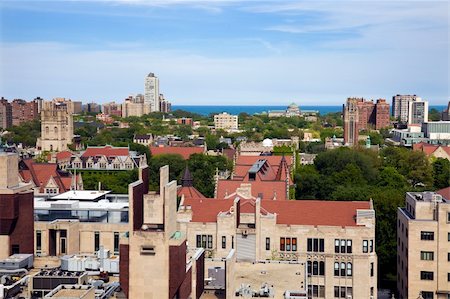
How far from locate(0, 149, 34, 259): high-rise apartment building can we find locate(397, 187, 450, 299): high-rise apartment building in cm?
3469

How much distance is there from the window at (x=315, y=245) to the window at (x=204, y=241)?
29.5 feet

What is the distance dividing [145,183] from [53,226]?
63.4 feet

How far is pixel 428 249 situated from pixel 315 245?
10606mm

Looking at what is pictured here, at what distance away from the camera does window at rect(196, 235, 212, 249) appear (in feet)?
201

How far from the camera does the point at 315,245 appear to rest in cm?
5984

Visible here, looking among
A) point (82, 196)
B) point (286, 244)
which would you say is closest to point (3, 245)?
point (82, 196)

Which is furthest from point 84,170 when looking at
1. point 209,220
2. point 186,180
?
point 209,220

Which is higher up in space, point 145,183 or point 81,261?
point 145,183

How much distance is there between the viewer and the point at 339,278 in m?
59.3

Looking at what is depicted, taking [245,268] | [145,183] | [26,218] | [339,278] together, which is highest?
[145,183]

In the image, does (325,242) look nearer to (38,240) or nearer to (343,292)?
(343,292)

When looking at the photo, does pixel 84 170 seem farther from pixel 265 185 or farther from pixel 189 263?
pixel 189 263

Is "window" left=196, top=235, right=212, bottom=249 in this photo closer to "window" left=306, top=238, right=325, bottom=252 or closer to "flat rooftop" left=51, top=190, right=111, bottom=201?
"window" left=306, top=238, right=325, bottom=252

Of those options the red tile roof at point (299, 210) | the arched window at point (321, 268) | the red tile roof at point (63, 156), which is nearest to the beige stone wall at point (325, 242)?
the arched window at point (321, 268)
